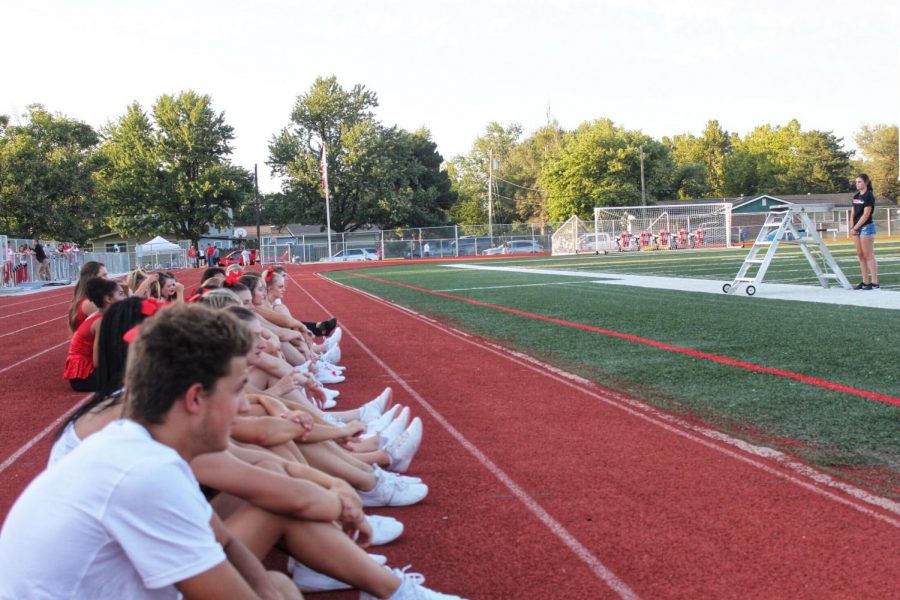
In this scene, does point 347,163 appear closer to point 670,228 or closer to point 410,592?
point 670,228

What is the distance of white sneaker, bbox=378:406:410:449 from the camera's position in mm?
4866

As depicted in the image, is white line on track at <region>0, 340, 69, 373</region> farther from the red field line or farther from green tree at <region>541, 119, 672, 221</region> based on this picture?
green tree at <region>541, 119, 672, 221</region>

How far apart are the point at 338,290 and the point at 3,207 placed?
29323 mm

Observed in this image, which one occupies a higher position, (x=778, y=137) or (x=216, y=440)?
(x=778, y=137)

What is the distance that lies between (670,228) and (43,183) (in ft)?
117

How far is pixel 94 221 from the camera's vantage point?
2047 inches

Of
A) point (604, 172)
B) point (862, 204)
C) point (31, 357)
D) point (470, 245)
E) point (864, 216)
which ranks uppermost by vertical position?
point (604, 172)

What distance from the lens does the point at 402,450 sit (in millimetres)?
4723

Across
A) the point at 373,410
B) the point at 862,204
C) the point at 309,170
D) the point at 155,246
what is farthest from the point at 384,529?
the point at 309,170

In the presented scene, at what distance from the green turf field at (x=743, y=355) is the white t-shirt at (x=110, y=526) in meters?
3.71

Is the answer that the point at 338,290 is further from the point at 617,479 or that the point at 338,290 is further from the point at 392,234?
the point at 392,234

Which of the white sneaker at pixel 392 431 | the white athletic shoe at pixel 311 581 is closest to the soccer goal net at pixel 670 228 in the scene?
the white sneaker at pixel 392 431

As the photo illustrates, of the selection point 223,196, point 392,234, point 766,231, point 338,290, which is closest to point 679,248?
point 392,234

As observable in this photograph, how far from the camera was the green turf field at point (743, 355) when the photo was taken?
523 cm
